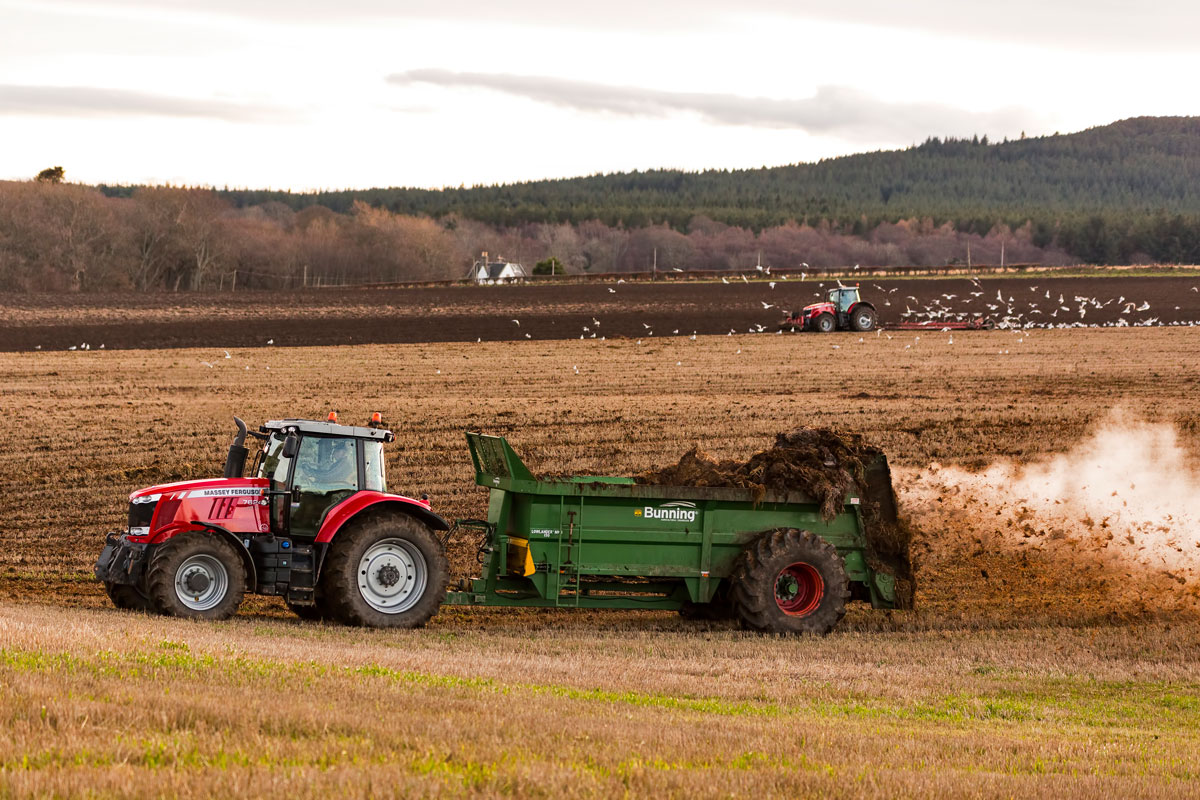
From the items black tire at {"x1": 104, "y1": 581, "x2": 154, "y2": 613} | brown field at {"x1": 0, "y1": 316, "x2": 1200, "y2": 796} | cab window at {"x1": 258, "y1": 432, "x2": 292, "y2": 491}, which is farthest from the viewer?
cab window at {"x1": 258, "y1": 432, "x2": 292, "y2": 491}

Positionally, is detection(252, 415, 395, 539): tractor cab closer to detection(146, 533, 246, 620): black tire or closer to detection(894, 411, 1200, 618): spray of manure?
detection(146, 533, 246, 620): black tire

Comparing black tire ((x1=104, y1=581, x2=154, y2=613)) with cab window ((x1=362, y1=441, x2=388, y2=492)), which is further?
cab window ((x1=362, y1=441, x2=388, y2=492))

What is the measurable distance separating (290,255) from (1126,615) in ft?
360

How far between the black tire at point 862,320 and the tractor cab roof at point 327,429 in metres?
35.6

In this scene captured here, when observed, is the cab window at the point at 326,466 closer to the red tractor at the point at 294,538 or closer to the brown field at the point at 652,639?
the red tractor at the point at 294,538

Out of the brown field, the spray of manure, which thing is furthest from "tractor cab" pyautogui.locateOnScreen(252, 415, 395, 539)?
the spray of manure

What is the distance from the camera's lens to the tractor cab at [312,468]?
42.8 feet

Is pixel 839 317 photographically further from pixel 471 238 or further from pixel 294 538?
pixel 471 238

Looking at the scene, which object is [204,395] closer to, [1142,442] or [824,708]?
[1142,442]

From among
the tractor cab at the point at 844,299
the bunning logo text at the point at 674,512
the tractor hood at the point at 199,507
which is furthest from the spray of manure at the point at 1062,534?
the tractor cab at the point at 844,299

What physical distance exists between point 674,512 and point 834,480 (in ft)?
5.95

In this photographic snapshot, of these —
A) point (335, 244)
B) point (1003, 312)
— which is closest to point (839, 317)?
Answer: point (1003, 312)

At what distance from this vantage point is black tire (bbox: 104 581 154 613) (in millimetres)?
12992

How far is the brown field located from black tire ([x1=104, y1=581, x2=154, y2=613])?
0.52 ft
